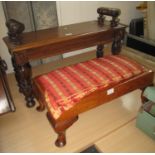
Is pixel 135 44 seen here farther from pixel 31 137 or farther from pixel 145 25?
pixel 31 137

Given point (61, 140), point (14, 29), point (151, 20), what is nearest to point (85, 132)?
point (61, 140)

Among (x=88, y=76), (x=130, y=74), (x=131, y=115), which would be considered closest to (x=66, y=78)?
(x=88, y=76)

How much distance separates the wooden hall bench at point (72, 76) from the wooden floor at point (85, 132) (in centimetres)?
11

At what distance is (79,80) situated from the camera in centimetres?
147

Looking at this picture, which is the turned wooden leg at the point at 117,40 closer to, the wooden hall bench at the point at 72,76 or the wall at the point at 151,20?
the wooden hall bench at the point at 72,76

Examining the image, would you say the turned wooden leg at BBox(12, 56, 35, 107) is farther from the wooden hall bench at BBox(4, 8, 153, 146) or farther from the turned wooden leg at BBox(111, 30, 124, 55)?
the turned wooden leg at BBox(111, 30, 124, 55)

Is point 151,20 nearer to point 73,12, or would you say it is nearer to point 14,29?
point 73,12

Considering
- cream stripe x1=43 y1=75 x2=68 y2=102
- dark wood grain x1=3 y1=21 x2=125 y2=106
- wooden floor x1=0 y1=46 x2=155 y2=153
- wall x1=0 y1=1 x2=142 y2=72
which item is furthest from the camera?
wall x1=0 y1=1 x2=142 y2=72

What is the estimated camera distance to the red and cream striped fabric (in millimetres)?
1327

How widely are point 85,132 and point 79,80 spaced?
1.42 feet

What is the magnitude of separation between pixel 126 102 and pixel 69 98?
0.78 m

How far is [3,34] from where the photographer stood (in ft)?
7.30

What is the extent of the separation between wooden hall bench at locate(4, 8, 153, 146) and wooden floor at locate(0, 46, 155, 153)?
0.11 m

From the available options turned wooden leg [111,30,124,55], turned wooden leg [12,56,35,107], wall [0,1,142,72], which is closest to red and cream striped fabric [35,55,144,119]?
turned wooden leg [12,56,35,107]
